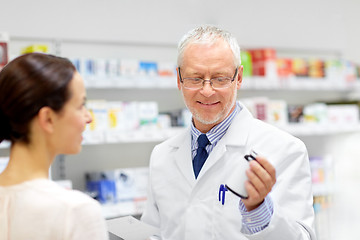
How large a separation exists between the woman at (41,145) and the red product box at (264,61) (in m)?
3.28

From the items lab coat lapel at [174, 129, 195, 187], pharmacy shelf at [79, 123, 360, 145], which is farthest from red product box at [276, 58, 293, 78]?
lab coat lapel at [174, 129, 195, 187]

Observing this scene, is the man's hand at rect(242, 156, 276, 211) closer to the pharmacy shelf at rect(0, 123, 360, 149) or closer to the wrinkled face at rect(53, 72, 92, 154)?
the wrinkled face at rect(53, 72, 92, 154)

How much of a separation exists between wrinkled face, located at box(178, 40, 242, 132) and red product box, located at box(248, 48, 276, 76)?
2.29 metres

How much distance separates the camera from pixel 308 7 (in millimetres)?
5113

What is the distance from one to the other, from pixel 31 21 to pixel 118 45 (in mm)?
763

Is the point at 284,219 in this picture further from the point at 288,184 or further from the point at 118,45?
the point at 118,45

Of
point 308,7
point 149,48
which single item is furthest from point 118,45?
point 308,7

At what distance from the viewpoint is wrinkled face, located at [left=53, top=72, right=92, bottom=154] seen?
3.77 ft

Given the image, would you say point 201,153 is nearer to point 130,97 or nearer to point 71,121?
point 71,121

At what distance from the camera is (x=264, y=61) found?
4.29 metres

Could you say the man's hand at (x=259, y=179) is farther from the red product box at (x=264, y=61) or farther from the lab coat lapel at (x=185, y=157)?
the red product box at (x=264, y=61)

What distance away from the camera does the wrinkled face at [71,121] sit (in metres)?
1.15

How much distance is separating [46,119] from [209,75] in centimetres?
100

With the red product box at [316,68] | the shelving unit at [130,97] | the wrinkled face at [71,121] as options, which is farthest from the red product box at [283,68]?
the wrinkled face at [71,121]
